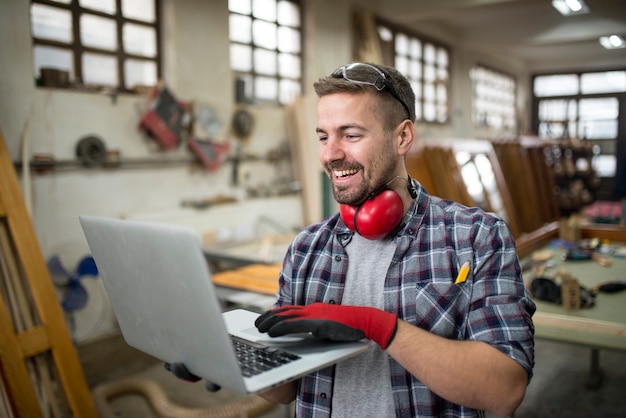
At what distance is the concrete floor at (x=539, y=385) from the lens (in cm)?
358

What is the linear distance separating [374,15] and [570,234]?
4036 millimetres

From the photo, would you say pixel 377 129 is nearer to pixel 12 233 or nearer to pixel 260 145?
pixel 12 233

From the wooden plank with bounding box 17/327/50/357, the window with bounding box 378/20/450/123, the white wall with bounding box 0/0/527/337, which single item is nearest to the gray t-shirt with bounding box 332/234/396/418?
the wooden plank with bounding box 17/327/50/357

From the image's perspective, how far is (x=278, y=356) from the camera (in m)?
1.10

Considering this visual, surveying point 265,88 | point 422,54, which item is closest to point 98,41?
point 265,88

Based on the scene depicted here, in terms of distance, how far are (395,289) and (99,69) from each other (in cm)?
360

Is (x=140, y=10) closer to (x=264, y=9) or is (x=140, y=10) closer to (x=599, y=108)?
(x=264, y=9)

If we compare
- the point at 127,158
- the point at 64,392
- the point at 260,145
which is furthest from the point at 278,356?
the point at 260,145

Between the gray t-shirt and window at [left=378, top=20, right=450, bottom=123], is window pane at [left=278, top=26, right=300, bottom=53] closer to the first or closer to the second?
window at [left=378, top=20, right=450, bottom=123]

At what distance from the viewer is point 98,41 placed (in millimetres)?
4160

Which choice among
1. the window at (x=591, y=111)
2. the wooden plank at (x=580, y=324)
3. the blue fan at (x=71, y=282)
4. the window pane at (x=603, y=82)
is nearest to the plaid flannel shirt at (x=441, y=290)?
the wooden plank at (x=580, y=324)

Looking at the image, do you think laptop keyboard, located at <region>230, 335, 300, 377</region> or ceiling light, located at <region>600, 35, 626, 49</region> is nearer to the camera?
laptop keyboard, located at <region>230, 335, 300, 377</region>

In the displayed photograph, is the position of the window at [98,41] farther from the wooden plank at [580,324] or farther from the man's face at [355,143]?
the wooden plank at [580,324]

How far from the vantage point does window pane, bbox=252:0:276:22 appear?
548 cm
